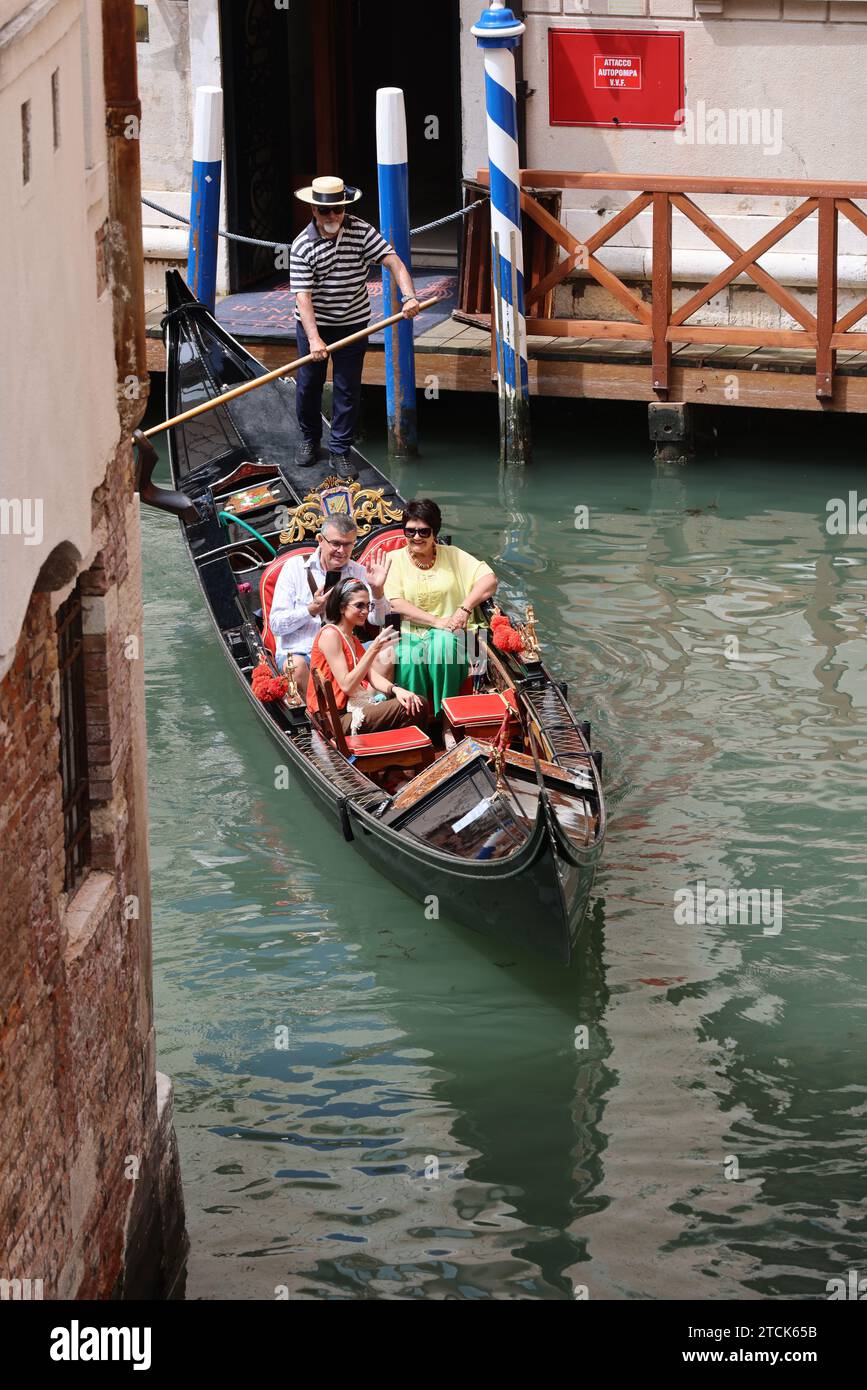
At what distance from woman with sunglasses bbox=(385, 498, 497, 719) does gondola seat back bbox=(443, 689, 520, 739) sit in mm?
208

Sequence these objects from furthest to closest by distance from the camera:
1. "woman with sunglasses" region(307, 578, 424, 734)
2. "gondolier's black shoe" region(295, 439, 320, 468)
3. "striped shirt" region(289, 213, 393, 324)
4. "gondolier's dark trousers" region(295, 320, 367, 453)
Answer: "gondolier's dark trousers" region(295, 320, 367, 453)
"striped shirt" region(289, 213, 393, 324)
"gondolier's black shoe" region(295, 439, 320, 468)
"woman with sunglasses" region(307, 578, 424, 734)

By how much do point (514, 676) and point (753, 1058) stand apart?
6.73ft

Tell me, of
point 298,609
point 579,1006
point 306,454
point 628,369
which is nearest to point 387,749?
point 298,609

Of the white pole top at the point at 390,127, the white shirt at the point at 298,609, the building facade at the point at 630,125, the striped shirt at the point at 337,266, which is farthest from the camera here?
the building facade at the point at 630,125

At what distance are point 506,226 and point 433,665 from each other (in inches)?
153

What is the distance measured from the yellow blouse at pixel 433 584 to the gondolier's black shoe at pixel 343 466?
1487 mm

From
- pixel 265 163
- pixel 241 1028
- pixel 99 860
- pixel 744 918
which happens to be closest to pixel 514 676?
pixel 744 918

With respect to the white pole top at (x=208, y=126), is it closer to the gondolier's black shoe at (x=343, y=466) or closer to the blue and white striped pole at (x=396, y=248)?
the blue and white striped pole at (x=396, y=248)

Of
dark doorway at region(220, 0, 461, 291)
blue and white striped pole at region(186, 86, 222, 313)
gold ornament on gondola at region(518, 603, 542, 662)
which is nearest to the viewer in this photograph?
gold ornament on gondola at region(518, 603, 542, 662)

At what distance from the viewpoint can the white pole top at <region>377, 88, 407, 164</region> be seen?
34.6 ft

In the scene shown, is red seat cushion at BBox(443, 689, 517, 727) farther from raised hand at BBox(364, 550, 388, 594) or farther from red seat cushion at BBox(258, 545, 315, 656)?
red seat cushion at BBox(258, 545, 315, 656)

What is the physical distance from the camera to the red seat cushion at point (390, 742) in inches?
281

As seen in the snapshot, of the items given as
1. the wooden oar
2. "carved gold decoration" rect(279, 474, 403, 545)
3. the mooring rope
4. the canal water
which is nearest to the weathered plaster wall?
the canal water

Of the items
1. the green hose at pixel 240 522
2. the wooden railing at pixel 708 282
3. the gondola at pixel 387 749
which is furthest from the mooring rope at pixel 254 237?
the green hose at pixel 240 522
